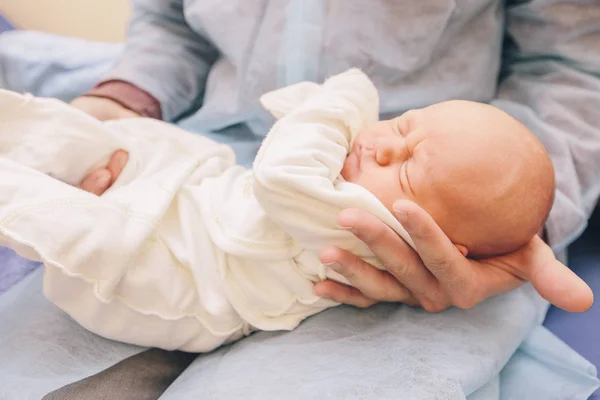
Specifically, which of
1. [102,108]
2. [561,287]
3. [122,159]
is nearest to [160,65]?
[102,108]

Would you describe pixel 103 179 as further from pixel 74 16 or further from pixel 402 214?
pixel 74 16

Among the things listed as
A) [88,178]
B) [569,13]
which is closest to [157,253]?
[88,178]

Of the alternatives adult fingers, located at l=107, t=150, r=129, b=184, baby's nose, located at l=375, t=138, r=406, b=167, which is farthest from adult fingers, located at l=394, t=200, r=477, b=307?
adult fingers, located at l=107, t=150, r=129, b=184

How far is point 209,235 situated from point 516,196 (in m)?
0.35

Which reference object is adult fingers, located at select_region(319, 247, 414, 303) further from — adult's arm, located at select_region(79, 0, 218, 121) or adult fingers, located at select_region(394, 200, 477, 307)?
adult's arm, located at select_region(79, 0, 218, 121)

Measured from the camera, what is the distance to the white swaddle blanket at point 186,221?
54 cm

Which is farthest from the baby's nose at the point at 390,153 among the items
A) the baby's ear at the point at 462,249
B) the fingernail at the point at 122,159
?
the fingernail at the point at 122,159

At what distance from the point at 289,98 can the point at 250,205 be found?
0.17 metres

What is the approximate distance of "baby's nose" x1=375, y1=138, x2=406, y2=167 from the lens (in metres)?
0.58

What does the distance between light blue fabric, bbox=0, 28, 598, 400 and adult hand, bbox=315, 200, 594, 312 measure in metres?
0.03

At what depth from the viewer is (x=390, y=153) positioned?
1.90 ft

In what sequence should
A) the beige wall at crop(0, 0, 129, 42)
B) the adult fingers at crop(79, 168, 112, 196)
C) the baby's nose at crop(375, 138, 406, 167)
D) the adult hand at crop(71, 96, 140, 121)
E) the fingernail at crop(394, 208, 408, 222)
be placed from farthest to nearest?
1. the beige wall at crop(0, 0, 129, 42)
2. the adult hand at crop(71, 96, 140, 121)
3. the adult fingers at crop(79, 168, 112, 196)
4. the baby's nose at crop(375, 138, 406, 167)
5. the fingernail at crop(394, 208, 408, 222)

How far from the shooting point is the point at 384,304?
2.10 feet

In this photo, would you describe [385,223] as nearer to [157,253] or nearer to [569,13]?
[157,253]
